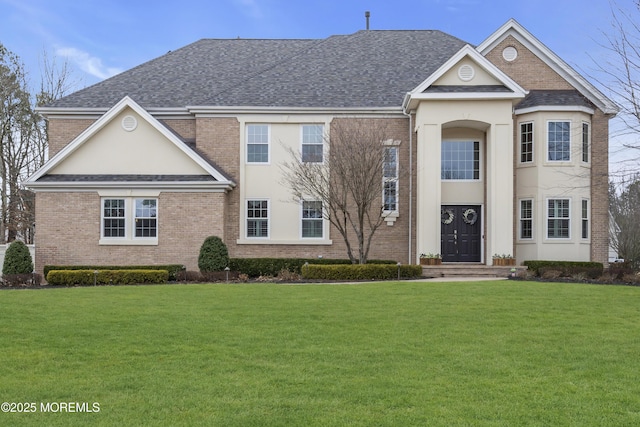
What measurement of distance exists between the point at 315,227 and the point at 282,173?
2.71 m

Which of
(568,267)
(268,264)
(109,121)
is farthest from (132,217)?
(568,267)

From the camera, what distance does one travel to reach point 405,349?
8.77 metres

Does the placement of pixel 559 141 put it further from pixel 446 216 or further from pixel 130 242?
pixel 130 242

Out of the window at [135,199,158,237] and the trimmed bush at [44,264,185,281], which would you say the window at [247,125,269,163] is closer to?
the window at [135,199,158,237]

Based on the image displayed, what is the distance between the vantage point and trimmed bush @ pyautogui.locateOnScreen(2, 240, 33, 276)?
21734 millimetres

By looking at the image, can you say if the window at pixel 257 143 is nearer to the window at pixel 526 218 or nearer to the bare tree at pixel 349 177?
the bare tree at pixel 349 177

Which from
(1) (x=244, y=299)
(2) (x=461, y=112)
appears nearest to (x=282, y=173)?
(2) (x=461, y=112)

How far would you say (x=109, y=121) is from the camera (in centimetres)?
2423

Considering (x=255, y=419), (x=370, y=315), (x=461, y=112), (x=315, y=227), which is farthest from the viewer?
(x=315, y=227)

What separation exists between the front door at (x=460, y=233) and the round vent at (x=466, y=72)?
529 centimetres

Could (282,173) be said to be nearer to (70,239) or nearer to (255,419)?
(70,239)

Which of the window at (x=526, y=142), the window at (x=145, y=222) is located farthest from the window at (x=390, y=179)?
the window at (x=145, y=222)

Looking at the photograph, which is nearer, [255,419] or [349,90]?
[255,419]

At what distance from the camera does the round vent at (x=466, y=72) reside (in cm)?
2356
